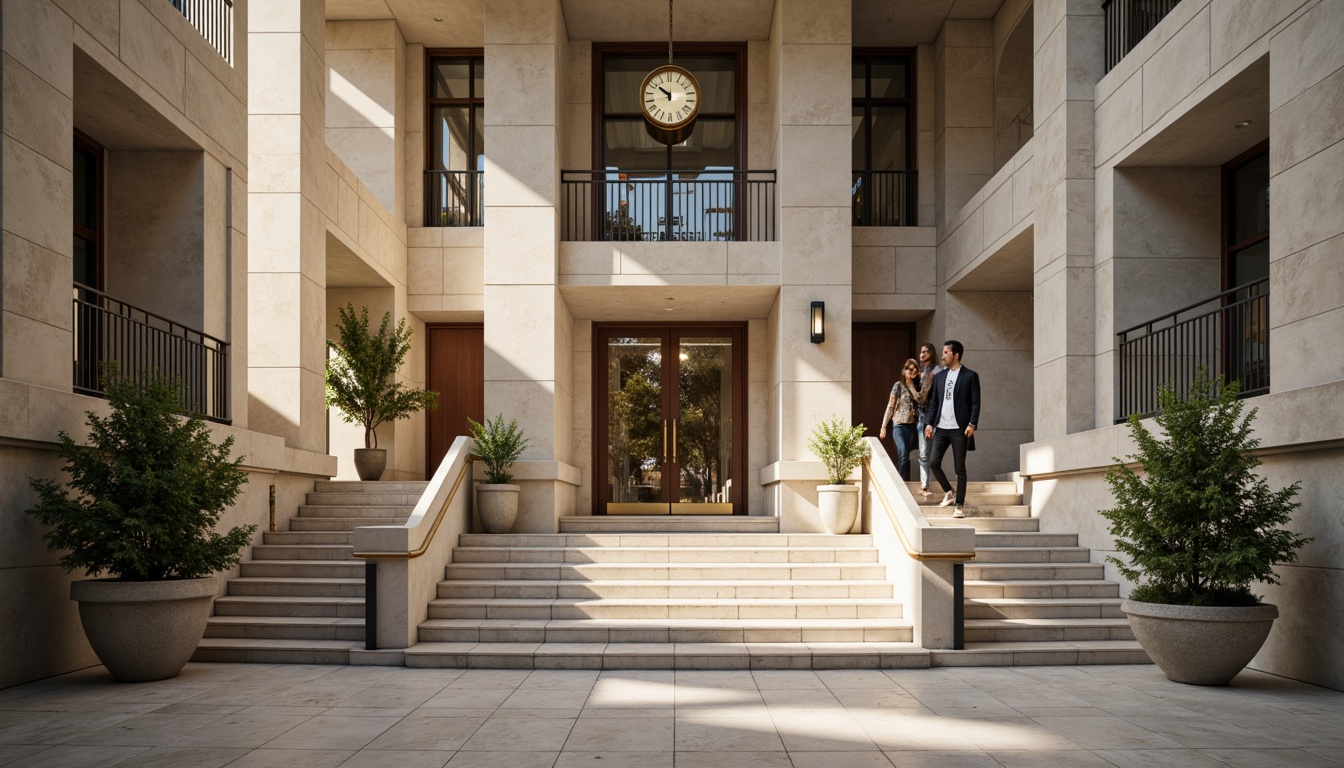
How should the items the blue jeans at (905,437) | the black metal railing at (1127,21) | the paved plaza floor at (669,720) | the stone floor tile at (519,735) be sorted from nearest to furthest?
1. the paved plaza floor at (669,720)
2. the stone floor tile at (519,735)
3. the black metal railing at (1127,21)
4. the blue jeans at (905,437)

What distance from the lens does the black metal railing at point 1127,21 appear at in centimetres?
1068

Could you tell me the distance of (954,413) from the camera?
1134cm

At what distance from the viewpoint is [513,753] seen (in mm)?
5629

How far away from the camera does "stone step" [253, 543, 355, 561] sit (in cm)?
1073

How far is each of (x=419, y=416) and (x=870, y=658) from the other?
956 cm

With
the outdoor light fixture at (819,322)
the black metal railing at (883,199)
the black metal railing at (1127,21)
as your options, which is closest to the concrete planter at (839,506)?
the outdoor light fixture at (819,322)

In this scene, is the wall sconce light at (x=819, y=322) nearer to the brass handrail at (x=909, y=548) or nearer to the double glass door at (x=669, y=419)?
the double glass door at (x=669, y=419)

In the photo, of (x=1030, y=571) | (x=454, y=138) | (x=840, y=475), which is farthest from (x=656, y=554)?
(x=454, y=138)

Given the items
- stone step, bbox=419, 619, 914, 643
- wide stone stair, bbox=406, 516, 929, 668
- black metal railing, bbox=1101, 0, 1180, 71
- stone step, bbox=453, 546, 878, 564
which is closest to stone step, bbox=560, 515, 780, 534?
wide stone stair, bbox=406, 516, 929, 668

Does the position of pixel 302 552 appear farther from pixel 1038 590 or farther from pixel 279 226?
pixel 1038 590

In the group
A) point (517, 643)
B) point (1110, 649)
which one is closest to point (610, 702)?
point (517, 643)

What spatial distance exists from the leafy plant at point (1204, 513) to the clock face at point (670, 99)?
841 centimetres

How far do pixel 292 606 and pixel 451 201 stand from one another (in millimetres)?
8234

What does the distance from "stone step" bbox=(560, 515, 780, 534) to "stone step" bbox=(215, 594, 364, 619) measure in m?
3.60
